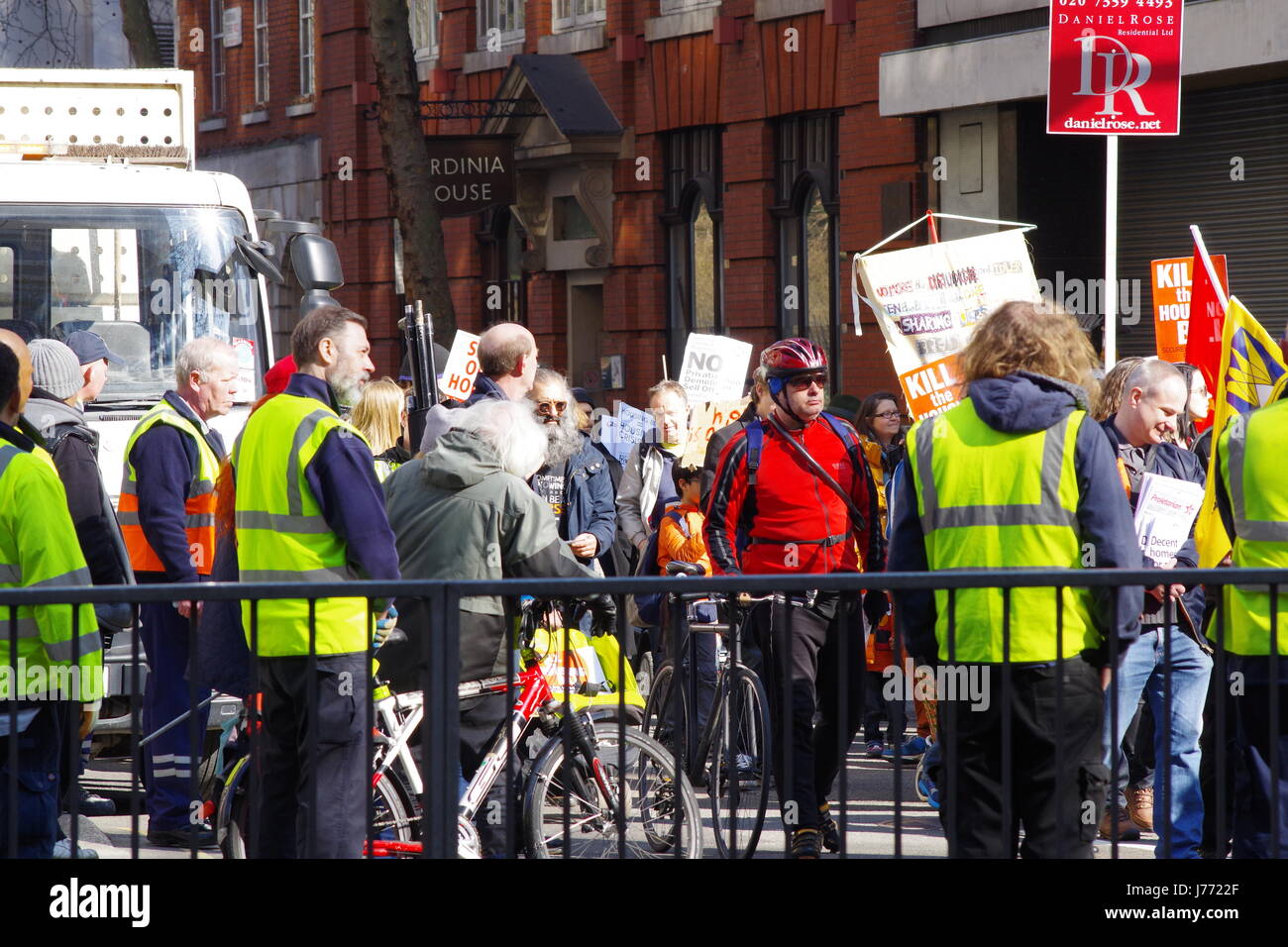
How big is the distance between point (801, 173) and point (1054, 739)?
48.2 feet

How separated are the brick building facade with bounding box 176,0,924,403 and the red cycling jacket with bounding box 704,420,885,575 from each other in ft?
32.8

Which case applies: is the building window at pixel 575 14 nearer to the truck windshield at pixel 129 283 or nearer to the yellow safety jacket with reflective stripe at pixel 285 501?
the truck windshield at pixel 129 283

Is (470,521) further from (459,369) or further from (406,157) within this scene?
(406,157)

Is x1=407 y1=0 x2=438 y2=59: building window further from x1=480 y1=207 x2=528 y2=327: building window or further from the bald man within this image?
the bald man

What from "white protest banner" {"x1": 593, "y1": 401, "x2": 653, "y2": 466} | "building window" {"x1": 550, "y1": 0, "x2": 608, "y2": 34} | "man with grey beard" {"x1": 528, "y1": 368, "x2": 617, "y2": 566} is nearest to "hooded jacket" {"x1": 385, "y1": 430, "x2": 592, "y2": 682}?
"man with grey beard" {"x1": 528, "y1": 368, "x2": 617, "y2": 566}

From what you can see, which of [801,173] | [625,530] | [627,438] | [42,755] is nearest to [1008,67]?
[801,173]

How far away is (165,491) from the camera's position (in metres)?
8.31

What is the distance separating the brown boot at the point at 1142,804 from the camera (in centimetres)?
808

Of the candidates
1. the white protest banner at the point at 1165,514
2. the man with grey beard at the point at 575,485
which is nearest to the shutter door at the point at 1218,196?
the man with grey beard at the point at 575,485

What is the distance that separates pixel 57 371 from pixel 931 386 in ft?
13.3

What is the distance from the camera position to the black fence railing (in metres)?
4.79

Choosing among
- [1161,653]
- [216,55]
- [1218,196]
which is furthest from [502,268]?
[1161,653]

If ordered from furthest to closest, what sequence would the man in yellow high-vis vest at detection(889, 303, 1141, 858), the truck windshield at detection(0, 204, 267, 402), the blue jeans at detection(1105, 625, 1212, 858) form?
the truck windshield at detection(0, 204, 267, 402)
the blue jeans at detection(1105, 625, 1212, 858)
the man in yellow high-vis vest at detection(889, 303, 1141, 858)
